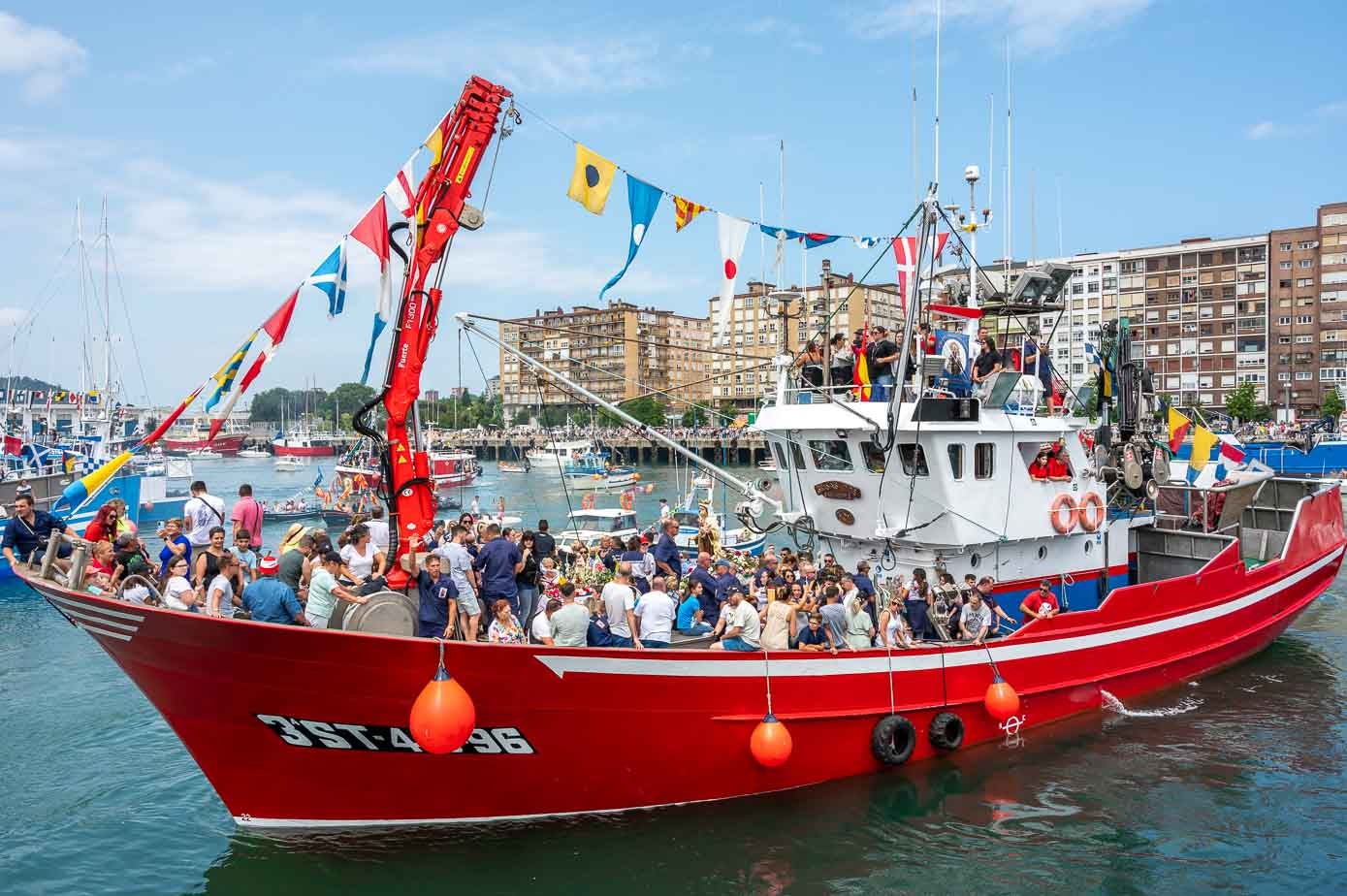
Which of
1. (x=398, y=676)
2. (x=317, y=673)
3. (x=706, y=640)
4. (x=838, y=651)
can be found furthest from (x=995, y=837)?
(x=317, y=673)

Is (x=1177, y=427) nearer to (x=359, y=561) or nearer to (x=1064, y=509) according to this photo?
(x=1064, y=509)

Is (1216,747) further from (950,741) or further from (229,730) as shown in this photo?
(229,730)

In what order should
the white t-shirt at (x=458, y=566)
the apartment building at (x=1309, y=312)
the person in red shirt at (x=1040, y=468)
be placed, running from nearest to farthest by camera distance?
the white t-shirt at (x=458, y=566) < the person in red shirt at (x=1040, y=468) < the apartment building at (x=1309, y=312)

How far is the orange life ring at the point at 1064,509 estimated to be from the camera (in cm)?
1331

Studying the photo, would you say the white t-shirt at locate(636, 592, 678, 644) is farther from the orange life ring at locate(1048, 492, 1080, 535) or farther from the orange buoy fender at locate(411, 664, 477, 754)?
the orange life ring at locate(1048, 492, 1080, 535)

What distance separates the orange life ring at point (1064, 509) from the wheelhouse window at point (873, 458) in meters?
2.85

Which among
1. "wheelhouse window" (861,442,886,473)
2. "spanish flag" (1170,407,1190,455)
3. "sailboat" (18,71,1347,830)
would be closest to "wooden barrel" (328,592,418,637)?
"sailboat" (18,71,1347,830)

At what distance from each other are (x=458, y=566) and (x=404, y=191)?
169 inches

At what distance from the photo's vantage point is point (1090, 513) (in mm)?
13742

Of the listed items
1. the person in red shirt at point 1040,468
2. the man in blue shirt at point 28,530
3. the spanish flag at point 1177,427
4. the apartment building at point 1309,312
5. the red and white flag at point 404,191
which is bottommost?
the man in blue shirt at point 28,530

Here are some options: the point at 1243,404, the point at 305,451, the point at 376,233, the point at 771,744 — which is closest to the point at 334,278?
the point at 376,233

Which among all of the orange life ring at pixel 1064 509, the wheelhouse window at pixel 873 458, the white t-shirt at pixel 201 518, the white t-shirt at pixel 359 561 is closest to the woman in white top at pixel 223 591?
the white t-shirt at pixel 359 561

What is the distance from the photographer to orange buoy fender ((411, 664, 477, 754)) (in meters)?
7.93

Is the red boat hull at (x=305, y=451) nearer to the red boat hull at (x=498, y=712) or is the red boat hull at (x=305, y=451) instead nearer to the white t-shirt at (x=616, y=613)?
the red boat hull at (x=498, y=712)
